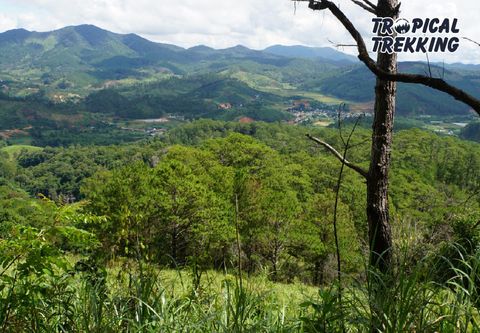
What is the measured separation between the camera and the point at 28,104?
188 m

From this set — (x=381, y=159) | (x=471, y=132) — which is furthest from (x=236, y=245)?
(x=471, y=132)

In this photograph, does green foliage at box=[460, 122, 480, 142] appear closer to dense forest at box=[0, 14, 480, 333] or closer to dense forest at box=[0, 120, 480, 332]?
dense forest at box=[0, 120, 480, 332]

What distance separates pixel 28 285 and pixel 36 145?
152m

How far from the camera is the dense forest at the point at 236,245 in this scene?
2492mm

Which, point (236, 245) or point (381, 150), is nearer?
point (381, 150)

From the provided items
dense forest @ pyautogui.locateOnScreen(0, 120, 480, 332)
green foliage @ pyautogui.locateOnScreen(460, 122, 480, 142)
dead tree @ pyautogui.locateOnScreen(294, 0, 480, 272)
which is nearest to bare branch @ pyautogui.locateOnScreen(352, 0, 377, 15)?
dead tree @ pyautogui.locateOnScreen(294, 0, 480, 272)

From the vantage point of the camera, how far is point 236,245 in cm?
696

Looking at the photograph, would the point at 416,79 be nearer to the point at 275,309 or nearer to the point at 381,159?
the point at 381,159

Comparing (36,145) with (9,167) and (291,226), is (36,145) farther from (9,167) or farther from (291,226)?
(291,226)

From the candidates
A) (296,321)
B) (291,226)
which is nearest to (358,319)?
(296,321)

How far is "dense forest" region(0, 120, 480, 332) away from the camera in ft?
8.18

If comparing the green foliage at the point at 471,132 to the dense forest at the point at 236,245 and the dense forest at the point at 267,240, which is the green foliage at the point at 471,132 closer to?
the dense forest at the point at 236,245

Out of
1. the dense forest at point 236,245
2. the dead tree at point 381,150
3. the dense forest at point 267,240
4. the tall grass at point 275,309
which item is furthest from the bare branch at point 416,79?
the dead tree at point 381,150

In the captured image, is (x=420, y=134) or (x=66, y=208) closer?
(x=66, y=208)
